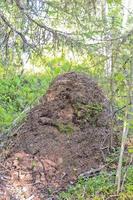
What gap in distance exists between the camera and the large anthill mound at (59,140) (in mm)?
4340

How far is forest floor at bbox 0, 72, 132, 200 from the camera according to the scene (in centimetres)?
432

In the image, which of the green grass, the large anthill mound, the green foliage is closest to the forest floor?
the large anthill mound

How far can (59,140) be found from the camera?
4.78 meters

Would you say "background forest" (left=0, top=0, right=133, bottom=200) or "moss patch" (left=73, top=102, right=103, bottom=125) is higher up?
"background forest" (left=0, top=0, right=133, bottom=200)

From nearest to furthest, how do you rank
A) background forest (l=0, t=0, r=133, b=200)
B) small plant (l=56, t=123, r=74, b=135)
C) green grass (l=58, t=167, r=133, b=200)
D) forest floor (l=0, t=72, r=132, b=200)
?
green grass (l=58, t=167, r=133, b=200)
forest floor (l=0, t=72, r=132, b=200)
small plant (l=56, t=123, r=74, b=135)
background forest (l=0, t=0, r=133, b=200)

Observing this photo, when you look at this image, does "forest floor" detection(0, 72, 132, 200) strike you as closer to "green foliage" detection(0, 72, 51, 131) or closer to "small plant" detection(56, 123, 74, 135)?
"small plant" detection(56, 123, 74, 135)

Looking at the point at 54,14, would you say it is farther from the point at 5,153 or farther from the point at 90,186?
the point at 90,186

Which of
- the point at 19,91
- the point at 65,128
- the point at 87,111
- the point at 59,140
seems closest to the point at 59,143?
the point at 59,140

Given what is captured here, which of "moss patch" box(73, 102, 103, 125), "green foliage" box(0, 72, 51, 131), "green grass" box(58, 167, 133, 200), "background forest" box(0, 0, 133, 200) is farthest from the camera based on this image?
"green foliage" box(0, 72, 51, 131)

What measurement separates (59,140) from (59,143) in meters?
0.05

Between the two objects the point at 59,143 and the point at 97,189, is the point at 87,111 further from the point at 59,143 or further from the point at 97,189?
the point at 97,189

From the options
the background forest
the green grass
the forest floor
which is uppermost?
the background forest

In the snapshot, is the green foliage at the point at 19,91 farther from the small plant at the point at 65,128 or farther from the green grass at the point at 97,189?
the green grass at the point at 97,189

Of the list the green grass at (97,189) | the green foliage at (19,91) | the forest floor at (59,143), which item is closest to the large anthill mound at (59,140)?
the forest floor at (59,143)
